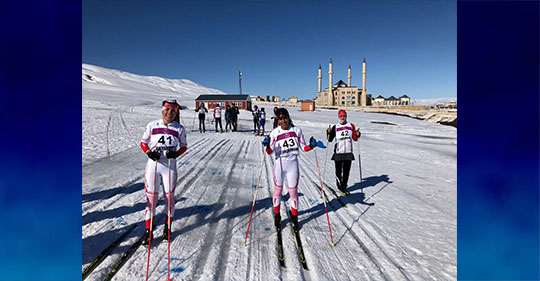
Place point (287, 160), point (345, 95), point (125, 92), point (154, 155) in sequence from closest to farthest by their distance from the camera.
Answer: point (154, 155) → point (287, 160) → point (125, 92) → point (345, 95)

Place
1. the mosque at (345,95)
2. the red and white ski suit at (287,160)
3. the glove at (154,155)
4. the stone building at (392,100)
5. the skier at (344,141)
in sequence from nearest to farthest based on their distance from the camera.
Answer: the glove at (154,155) < the red and white ski suit at (287,160) < the skier at (344,141) < the mosque at (345,95) < the stone building at (392,100)

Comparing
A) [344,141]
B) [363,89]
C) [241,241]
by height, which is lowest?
A: [241,241]

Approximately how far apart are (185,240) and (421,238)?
12.5ft

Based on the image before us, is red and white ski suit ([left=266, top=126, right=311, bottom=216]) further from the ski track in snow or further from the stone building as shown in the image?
the stone building

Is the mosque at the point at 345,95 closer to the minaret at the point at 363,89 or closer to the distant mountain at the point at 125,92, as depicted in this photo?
the minaret at the point at 363,89

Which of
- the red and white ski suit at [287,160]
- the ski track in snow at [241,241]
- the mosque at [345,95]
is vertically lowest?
the ski track in snow at [241,241]

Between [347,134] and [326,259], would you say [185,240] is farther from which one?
[347,134]

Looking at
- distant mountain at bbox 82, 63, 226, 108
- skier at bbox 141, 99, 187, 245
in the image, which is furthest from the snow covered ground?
distant mountain at bbox 82, 63, 226, 108

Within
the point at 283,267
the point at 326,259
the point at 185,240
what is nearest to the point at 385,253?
the point at 326,259

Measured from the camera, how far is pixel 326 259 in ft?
10.8

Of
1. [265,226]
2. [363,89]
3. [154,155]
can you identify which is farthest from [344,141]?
[363,89]

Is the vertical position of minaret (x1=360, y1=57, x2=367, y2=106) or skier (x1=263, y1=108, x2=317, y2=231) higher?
minaret (x1=360, y1=57, x2=367, y2=106)

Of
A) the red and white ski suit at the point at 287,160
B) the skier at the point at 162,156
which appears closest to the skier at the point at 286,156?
the red and white ski suit at the point at 287,160

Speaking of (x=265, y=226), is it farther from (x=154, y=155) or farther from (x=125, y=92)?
(x=125, y=92)
